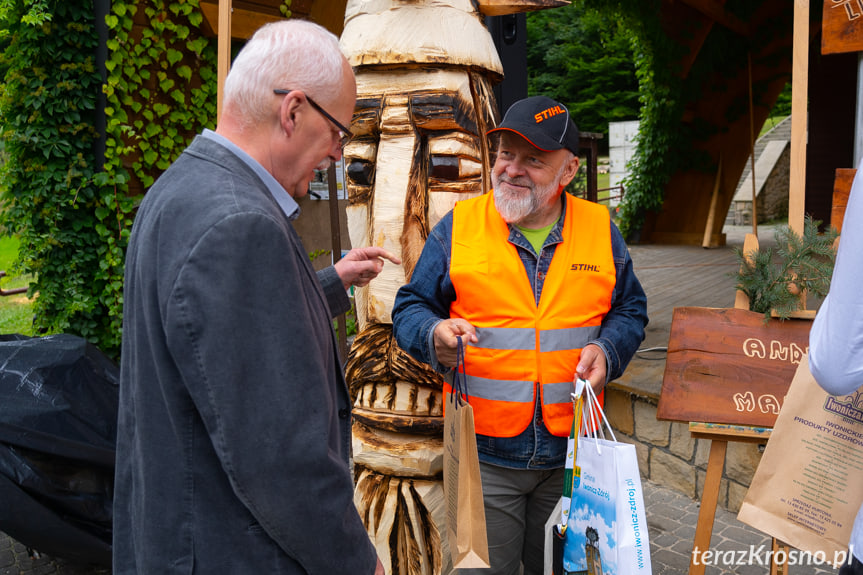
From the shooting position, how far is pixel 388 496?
2303mm

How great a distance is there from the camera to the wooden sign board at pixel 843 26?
6.67ft

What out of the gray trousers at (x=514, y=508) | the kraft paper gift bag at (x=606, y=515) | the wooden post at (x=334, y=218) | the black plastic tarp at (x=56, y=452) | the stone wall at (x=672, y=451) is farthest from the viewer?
the stone wall at (x=672, y=451)

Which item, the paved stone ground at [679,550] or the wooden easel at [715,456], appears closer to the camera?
the wooden easel at [715,456]

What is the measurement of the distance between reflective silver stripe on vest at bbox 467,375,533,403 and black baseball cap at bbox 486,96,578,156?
0.71 metres

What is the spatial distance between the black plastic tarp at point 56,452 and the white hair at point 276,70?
2.08 m

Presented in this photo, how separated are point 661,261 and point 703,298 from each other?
96.9 inches

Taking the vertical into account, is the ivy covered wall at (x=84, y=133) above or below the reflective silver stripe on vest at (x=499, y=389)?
above

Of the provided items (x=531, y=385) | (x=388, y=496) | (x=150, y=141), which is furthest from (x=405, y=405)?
(x=150, y=141)

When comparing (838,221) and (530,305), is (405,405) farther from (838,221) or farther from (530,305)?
(838,221)

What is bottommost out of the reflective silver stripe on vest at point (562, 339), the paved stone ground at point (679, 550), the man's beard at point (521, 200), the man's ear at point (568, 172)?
the paved stone ground at point (679, 550)

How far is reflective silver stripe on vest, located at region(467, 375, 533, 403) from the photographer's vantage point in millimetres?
1912

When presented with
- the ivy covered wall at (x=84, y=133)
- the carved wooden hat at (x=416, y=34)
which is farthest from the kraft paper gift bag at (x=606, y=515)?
the ivy covered wall at (x=84, y=133)

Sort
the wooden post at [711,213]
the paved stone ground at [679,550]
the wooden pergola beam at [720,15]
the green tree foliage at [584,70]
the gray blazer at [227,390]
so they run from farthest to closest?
the green tree foliage at [584,70], the wooden post at [711,213], the wooden pergola beam at [720,15], the paved stone ground at [679,550], the gray blazer at [227,390]

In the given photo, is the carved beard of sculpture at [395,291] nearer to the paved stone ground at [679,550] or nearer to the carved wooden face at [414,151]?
the carved wooden face at [414,151]
